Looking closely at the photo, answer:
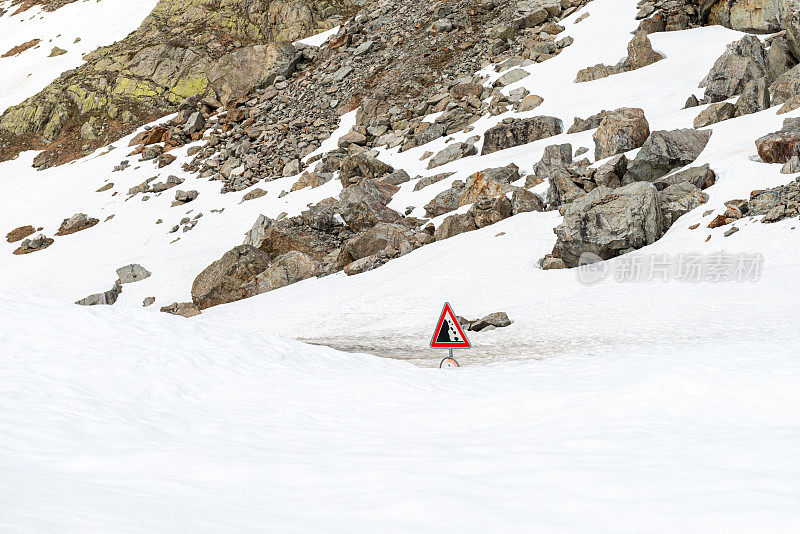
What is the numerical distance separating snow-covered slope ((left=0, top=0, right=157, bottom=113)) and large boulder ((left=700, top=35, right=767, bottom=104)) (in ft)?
207

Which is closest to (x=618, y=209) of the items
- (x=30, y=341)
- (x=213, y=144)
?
(x=30, y=341)

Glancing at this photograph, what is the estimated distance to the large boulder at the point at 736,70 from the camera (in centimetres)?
2848

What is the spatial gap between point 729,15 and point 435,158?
74.5 feet

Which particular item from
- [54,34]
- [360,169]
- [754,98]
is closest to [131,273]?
[360,169]

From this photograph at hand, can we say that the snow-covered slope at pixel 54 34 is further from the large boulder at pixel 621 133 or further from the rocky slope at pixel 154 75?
the large boulder at pixel 621 133

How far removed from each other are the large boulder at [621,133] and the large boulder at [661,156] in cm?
242

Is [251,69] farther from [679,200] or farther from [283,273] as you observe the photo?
[679,200]

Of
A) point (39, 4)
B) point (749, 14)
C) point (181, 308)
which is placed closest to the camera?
point (181, 308)

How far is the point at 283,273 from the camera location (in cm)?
2880

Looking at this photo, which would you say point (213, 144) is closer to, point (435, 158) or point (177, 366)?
point (435, 158)

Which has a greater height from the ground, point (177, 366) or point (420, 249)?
point (177, 366)

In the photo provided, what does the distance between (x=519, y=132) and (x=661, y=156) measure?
38.3ft

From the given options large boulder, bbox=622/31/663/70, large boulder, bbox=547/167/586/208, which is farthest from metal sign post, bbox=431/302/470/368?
large boulder, bbox=622/31/663/70

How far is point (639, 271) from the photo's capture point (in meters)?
19.0
